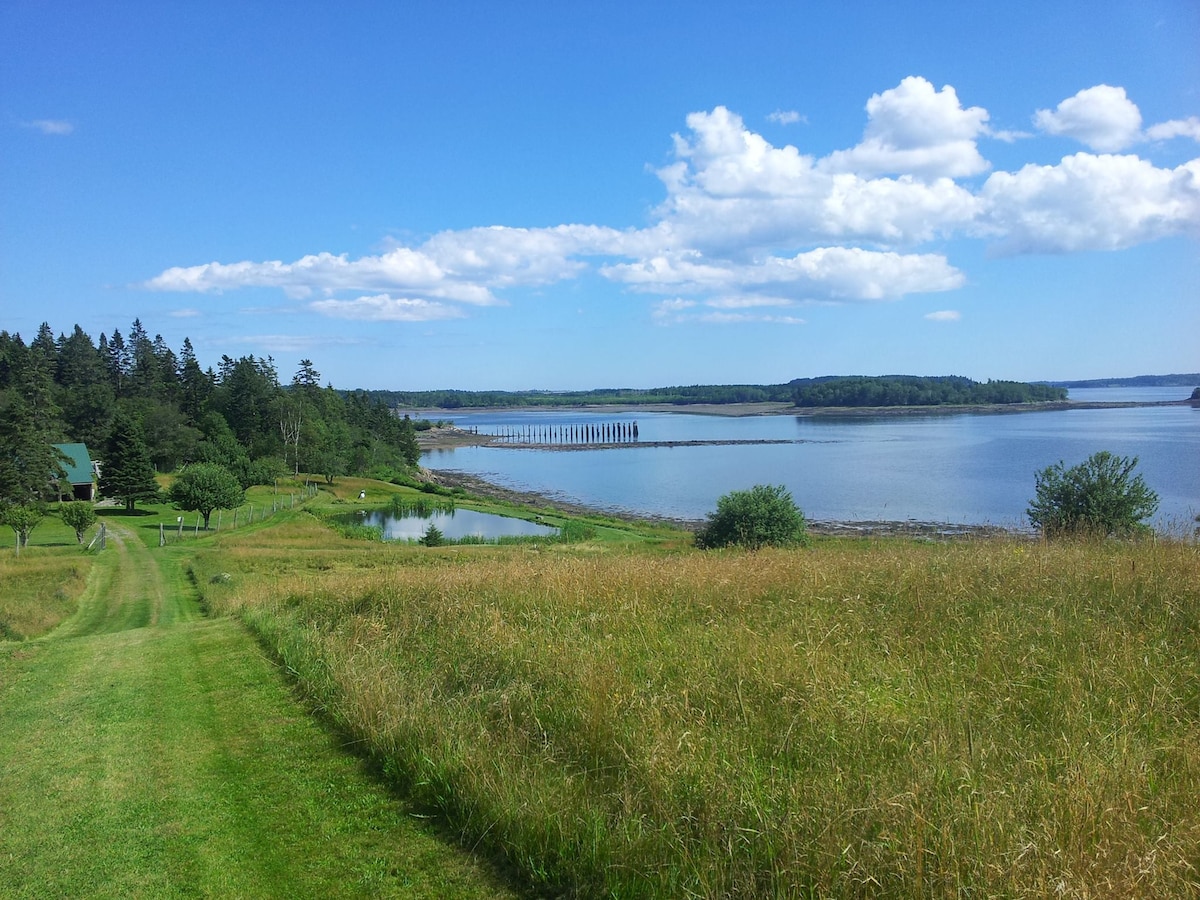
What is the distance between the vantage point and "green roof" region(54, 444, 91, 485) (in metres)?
63.4

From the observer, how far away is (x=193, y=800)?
18.9 feet

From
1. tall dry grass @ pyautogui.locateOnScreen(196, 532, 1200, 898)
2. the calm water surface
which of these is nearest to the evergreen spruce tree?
the calm water surface

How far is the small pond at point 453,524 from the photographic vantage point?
183 ft

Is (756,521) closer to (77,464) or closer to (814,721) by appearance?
(814,721)

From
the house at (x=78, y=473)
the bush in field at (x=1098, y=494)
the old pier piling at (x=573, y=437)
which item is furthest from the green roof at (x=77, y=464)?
the old pier piling at (x=573, y=437)

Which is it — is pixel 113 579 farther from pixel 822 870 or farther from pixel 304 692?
pixel 822 870

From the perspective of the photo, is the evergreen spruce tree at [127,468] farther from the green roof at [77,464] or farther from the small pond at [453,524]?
the small pond at [453,524]

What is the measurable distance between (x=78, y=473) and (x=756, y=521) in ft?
191

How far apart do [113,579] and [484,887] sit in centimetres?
2868

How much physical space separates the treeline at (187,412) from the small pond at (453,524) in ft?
62.8

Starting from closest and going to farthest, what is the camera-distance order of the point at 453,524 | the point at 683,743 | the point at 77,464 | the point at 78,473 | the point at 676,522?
the point at 683,743
the point at 676,522
the point at 453,524
the point at 78,473
the point at 77,464

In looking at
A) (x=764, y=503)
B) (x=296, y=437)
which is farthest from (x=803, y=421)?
(x=764, y=503)

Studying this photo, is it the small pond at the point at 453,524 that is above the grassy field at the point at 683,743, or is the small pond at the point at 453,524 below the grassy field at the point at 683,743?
below

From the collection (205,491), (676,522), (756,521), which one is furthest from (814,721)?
(205,491)
